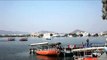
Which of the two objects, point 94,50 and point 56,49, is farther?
point 56,49

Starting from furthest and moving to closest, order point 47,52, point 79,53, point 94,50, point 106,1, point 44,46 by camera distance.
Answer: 1. point 44,46
2. point 47,52
3. point 79,53
4. point 94,50
5. point 106,1

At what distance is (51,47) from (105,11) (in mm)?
46267

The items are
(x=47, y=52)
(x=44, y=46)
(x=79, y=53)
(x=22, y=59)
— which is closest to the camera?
(x=79, y=53)

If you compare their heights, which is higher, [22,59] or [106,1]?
[106,1]

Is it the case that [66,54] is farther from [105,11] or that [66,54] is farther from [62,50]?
[105,11]

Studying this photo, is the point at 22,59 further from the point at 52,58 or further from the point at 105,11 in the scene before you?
the point at 105,11

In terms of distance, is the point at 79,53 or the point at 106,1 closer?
the point at 106,1

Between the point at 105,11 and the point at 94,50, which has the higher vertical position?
the point at 105,11

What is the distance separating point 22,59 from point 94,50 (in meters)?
19.5

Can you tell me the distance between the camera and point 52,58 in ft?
217

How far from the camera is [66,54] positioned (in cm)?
6594

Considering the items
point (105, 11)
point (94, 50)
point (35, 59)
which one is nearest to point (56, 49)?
point (35, 59)

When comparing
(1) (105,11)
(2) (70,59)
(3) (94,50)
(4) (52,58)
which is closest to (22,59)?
(4) (52,58)

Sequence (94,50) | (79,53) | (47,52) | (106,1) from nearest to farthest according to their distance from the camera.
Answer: (106,1)
(94,50)
(79,53)
(47,52)
